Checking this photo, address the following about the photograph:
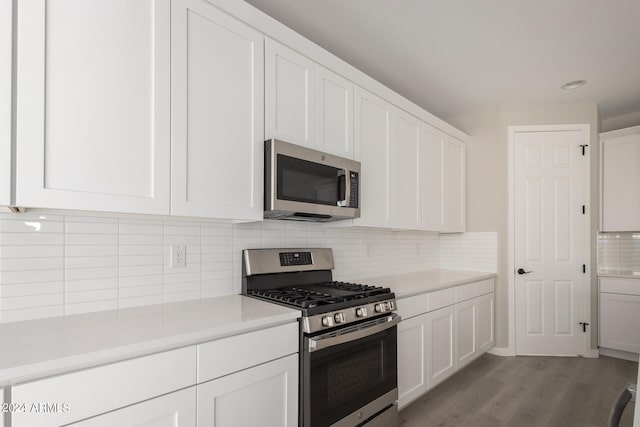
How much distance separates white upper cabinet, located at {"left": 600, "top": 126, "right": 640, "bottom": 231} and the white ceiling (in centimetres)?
42

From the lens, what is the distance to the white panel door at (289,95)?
1.86 metres

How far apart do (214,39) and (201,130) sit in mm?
444

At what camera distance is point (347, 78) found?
7.55ft

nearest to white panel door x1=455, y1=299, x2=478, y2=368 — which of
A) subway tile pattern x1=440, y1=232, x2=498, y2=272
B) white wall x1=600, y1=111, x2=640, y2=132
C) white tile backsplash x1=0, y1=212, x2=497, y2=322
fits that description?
subway tile pattern x1=440, y1=232, x2=498, y2=272

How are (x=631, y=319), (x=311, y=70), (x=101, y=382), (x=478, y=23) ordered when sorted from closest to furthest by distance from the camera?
(x=101, y=382) < (x=311, y=70) < (x=478, y=23) < (x=631, y=319)

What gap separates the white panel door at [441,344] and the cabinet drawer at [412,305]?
0.36 feet

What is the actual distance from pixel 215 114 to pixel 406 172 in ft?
5.69

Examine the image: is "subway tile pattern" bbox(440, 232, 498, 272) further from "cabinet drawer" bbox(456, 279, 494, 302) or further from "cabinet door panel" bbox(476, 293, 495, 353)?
"cabinet door panel" bbox(476, 293, 495, 353)

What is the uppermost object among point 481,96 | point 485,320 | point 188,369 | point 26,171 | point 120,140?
point 481,96

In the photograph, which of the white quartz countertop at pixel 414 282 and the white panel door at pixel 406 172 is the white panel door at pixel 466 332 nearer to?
the white quartz countertop at pixel 414 282

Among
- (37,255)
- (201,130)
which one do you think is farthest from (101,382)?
(201,130)

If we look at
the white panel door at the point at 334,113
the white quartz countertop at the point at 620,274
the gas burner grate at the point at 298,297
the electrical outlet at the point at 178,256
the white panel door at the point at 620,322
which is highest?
the white panel door at the point at 334,113

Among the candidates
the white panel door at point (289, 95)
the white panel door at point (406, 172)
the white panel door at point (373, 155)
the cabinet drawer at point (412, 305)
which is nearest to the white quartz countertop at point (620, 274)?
the white panel door at point (406, 172)

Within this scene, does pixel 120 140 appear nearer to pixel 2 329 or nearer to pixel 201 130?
pixel 201 130
